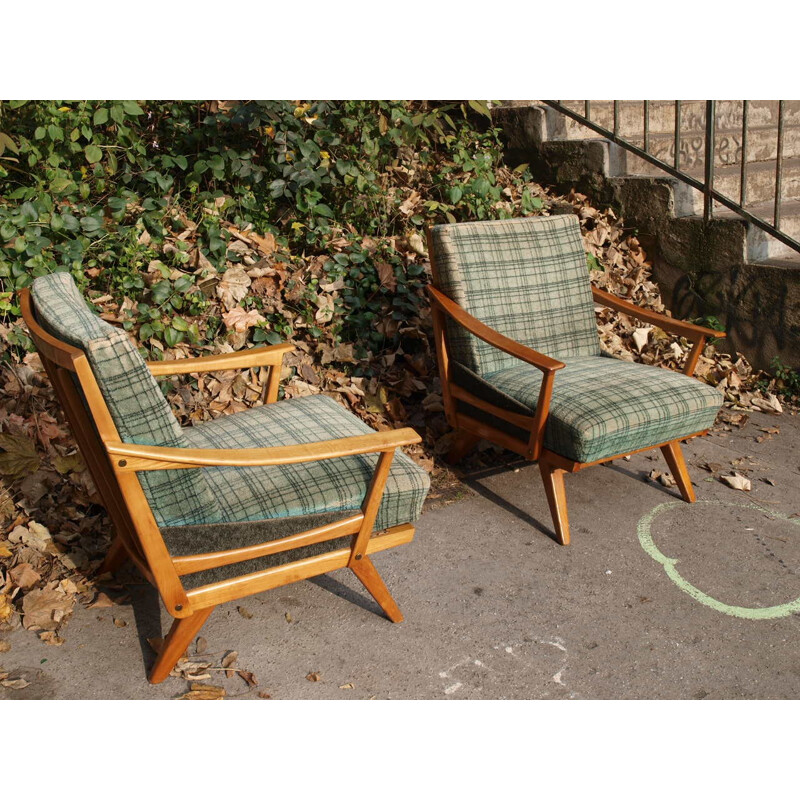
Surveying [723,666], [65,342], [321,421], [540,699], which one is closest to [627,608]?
[723,666]

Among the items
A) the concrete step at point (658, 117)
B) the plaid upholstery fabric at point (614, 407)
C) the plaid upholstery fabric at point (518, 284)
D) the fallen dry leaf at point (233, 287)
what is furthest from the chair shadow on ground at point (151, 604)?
the concrete step at point (658, 117)

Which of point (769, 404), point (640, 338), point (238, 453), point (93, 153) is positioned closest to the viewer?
point (238, 453)

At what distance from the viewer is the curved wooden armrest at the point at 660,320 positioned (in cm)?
382

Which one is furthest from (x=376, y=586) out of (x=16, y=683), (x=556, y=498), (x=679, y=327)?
(x=679, y=327)

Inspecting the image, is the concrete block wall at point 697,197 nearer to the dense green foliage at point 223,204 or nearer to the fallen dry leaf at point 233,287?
the dense green foliage at point 223,204

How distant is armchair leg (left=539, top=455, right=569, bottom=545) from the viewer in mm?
3436

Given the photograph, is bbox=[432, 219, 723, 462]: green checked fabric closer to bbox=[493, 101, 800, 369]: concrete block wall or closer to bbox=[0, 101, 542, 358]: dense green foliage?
bbox=[0, 101, 542, 358]: dense green foliage

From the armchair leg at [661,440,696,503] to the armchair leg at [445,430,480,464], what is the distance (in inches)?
35.3

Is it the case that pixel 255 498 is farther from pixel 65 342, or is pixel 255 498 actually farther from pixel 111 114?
pixel 111 114

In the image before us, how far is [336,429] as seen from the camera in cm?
303

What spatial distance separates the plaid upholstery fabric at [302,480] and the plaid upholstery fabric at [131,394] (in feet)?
0.54

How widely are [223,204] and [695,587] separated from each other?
10.7 ft

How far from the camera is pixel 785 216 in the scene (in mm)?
5262

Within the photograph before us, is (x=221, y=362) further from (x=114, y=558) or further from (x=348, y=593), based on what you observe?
(x=348, y=593)
